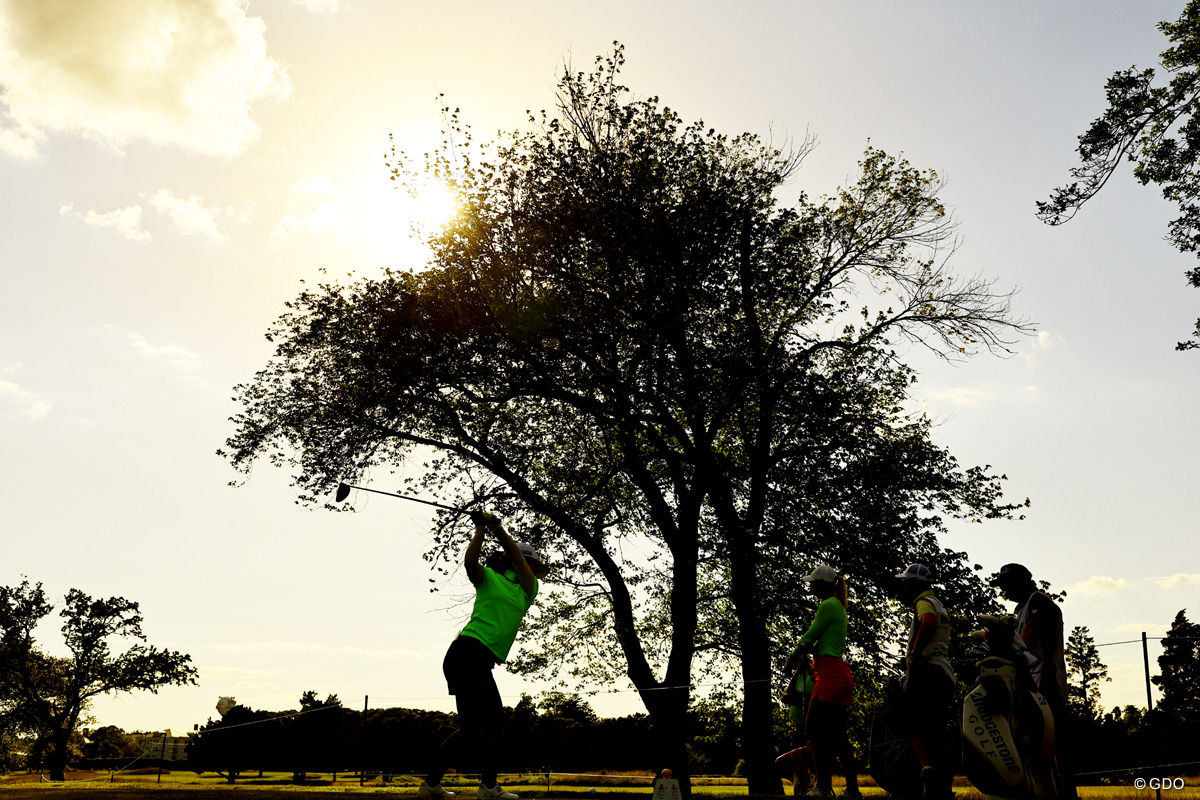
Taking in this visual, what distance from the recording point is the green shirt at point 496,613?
23.1 feet

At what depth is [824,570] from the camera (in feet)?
29.8

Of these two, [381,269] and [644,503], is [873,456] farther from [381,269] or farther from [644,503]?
[381,269]

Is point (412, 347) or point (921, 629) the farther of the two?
point (412, 347)

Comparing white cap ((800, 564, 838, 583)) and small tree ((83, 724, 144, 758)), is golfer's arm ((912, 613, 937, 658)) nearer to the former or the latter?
white cap ((800, 564, 838, 583))

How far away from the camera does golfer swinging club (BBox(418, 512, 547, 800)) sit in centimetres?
689

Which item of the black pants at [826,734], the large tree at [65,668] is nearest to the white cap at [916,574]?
the black pants at [826,734]

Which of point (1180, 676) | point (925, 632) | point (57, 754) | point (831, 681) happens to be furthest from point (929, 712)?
point (1180, 676)

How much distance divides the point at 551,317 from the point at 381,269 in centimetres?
421

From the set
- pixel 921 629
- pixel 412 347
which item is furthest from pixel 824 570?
pixel 412 347

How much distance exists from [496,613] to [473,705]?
0.72m

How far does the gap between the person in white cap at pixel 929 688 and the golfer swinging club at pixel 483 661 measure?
3185 millimetres

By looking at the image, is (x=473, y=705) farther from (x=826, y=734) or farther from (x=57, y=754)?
(x=57, y=754)

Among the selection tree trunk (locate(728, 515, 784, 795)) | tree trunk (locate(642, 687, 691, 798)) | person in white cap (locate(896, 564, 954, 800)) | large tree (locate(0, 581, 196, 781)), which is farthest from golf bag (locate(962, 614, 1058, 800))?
large tree (locate(0, 581, 196, 781))

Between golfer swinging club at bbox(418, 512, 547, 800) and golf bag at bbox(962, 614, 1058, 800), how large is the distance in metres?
3.40
